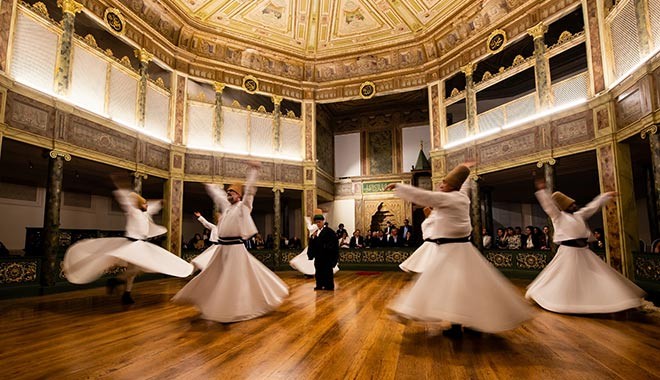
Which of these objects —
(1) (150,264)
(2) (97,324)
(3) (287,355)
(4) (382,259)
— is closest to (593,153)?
(4) (382,259)

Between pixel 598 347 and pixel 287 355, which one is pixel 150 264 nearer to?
pixel 287 355

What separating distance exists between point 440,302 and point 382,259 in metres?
8.87

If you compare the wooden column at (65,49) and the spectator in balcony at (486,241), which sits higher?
the wooden column at (65,49)

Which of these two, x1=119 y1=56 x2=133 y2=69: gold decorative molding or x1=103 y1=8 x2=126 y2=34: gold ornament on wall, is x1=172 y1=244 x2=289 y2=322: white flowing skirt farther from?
x1=103 y1=8 x2=126 y2=34: gold ornament on wall

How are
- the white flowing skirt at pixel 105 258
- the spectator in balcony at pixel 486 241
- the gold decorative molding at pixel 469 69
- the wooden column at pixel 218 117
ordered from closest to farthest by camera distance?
the white flowing skirt at pixel 105 258, the spectator in balcony at pixel 486 241, the gold decorative molding at pixel 469 69, the wooden column at pixel 218 117

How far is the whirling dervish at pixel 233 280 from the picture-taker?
12.5ft

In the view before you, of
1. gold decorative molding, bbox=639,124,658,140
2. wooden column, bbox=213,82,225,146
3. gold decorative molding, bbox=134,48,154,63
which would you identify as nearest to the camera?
gold decorative molding, bbox=639,124,658,140

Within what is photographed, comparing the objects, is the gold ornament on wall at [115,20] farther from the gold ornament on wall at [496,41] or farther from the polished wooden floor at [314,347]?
the gold ornament on wall at [496,41]

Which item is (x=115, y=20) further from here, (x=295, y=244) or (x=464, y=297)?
(x=464, y=297)

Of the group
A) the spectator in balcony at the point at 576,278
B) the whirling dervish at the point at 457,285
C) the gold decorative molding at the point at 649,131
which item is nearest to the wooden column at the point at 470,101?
the gold decorative molding at the point at 649,131

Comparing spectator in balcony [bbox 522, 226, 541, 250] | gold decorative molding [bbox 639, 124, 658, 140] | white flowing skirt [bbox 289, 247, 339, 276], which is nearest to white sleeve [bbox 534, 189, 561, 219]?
gold decorative molding [bbox 639, 124, 658, 140]

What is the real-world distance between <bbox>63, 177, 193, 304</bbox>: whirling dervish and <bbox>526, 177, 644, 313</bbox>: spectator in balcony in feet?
16.6

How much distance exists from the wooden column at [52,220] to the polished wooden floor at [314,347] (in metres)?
2.65

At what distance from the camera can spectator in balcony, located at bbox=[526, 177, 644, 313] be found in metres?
4.02
